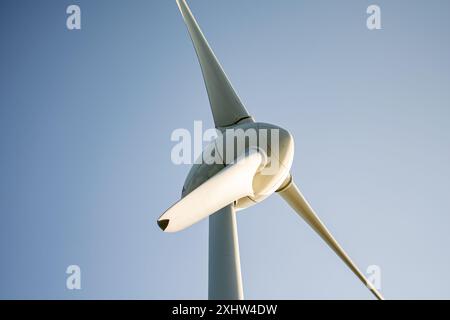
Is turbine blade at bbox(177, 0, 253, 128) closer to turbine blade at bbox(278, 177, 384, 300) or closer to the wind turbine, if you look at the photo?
the wind turbine

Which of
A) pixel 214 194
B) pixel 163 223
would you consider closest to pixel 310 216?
pixel 214 194

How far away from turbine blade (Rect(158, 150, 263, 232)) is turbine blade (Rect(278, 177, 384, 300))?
271 cm

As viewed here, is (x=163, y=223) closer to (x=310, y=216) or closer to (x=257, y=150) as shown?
(x=257, y=150)

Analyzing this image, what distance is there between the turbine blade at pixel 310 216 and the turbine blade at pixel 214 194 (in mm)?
2705

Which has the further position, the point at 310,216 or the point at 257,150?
the point at 310,216

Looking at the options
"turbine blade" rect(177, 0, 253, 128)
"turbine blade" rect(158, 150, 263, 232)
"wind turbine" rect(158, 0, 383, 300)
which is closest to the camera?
"turbine blade" rect(158, 150, 263, 232)

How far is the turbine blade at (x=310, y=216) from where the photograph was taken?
13430mm

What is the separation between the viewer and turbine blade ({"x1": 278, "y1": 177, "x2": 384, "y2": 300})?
13430mm

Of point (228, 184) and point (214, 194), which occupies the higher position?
point (228, 184)

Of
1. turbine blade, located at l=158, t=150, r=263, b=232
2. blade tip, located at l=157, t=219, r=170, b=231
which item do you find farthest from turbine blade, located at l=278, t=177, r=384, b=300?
blade tip, located at l=157, t=219, r=170, b=231

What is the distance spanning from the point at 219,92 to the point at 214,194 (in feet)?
17.8

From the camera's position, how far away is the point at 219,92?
13.4 metres
